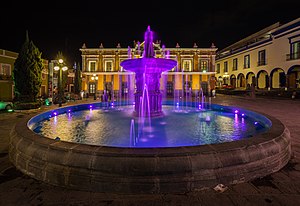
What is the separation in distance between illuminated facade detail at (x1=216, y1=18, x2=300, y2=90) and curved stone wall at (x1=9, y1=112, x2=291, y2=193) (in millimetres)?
26120

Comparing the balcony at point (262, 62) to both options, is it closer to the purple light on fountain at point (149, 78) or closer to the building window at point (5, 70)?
the purple light on fountain at point (149, 78)

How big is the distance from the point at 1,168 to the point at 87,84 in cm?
3068

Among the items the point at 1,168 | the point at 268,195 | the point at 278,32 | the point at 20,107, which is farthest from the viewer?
the point at 278,32

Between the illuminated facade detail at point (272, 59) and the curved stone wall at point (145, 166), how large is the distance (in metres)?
26.1

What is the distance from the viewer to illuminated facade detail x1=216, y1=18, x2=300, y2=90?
2522 cm

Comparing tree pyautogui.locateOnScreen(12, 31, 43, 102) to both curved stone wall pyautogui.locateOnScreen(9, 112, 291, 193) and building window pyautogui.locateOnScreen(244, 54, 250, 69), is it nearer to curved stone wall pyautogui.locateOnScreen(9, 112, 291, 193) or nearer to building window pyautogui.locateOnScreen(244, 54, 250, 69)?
curved stone wall pyautogui.locateOnScreen(9, 112, 291, 193)

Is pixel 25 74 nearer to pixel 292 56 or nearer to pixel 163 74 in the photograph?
pixel 163 74

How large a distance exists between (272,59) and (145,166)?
107ft

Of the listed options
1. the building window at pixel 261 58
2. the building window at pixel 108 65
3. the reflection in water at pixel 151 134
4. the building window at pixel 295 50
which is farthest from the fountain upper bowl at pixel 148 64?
the building window at pixel 261 58

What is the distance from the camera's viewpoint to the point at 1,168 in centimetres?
363

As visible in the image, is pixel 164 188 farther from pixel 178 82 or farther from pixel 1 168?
pixel 178 82

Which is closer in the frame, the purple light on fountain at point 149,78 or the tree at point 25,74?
the purple light on fountain at point 149,78

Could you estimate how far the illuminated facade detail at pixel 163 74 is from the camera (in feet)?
106

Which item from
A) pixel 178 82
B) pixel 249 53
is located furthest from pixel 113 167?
pixel 249 53
